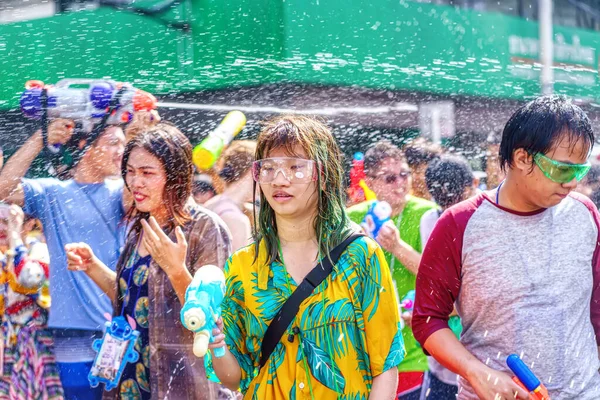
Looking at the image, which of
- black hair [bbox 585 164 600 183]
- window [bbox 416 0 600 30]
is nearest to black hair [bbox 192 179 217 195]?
black hair [bbox 585 164 600 183]

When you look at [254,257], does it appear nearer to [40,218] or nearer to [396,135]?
[40,218]

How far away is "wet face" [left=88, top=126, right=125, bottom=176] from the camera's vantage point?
419 cm

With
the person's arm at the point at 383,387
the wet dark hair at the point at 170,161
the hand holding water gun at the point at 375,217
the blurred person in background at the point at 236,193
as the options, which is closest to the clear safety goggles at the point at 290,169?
the person's arm at the point at 383,387

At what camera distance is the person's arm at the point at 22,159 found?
4051mm

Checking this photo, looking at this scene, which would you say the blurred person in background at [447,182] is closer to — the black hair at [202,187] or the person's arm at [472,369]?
the black hair at [202,187]

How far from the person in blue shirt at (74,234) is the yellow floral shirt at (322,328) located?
5.11 ft

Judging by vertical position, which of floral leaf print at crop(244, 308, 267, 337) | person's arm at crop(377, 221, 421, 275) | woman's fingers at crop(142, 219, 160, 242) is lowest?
person's arm at crop(377, 221, 421, 275)

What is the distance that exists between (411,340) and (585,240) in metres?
1.86

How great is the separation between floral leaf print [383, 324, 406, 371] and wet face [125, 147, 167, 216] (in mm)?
1475

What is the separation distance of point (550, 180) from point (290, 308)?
99 centimetres

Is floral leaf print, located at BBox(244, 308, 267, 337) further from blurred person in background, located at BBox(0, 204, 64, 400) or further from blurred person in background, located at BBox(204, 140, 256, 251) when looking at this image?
blurred person in background, located at BBox(0, 204, 64, 400)

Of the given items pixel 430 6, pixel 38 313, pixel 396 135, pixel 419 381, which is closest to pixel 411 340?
pixel 419 381

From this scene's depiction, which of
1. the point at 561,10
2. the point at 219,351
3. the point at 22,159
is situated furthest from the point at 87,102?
the point at 561,10

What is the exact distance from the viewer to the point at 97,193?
4.08 meters
